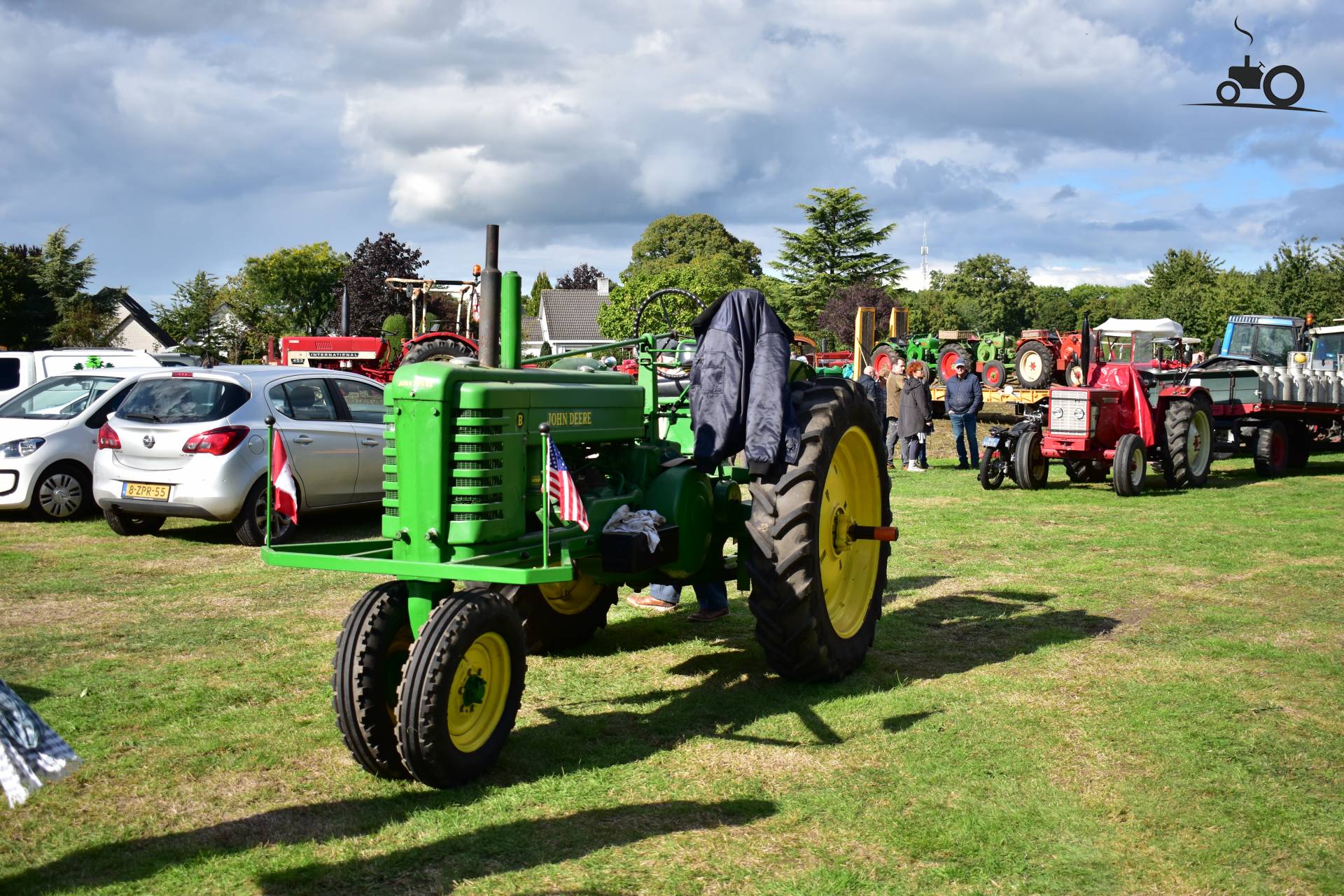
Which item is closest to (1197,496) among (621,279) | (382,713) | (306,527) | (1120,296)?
(306,527)

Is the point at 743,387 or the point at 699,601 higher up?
the point at 743,387

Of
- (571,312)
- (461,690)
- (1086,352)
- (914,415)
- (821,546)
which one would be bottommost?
(461,690)

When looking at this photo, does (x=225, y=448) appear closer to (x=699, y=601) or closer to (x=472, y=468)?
(x=699, y=601)

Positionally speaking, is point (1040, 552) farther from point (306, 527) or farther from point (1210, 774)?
point (306, 527)

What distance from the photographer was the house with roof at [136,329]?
51344 millimetres

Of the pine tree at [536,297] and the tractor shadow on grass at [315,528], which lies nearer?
the tractor shadow on grass at [315,528]

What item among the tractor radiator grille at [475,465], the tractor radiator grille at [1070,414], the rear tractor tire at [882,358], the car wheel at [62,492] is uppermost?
the rear tractor tire at [882,358]

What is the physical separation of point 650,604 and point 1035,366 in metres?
17.1

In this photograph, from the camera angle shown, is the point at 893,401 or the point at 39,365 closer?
the point at 39,365

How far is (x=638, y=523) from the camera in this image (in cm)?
493

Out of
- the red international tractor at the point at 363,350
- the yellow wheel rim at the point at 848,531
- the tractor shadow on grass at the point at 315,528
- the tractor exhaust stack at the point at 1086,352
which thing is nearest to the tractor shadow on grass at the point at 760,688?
the yellow wheel rim at the point at 848,531

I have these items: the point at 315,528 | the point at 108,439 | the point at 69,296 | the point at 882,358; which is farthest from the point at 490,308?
the point at 69,296

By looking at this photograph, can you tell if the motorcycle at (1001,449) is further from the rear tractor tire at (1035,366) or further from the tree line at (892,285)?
the tree line at (892,285)

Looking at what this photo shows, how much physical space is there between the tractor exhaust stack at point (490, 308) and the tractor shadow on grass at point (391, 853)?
167 cm
